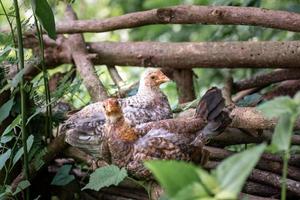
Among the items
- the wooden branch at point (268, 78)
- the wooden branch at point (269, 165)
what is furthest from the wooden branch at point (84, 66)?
the wooden branch at point (268, 78)

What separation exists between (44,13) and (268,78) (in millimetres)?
848

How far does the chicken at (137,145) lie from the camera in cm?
118

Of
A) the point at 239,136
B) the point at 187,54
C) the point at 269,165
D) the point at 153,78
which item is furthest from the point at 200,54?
the point at 269,165

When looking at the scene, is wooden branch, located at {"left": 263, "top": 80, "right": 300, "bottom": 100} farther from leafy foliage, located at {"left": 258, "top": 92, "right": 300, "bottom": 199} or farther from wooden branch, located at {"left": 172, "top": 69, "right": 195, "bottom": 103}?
leafy foliage, located at {"left": 258, "top": 92, "right": 300, "bottom": 199}

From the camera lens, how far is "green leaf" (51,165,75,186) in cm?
155

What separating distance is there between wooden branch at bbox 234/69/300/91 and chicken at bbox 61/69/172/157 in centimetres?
50

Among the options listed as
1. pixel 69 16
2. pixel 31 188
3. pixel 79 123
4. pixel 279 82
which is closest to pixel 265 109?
pixel 79 123

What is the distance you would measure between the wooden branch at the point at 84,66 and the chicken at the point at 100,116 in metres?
0.19

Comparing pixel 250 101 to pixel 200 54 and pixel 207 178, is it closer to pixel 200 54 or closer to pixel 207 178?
pixel 200 54

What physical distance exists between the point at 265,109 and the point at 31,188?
0.97 m

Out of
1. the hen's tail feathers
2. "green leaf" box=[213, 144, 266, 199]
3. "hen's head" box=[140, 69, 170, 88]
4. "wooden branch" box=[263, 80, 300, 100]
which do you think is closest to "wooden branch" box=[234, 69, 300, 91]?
"wooden branch" box=[263, 80, 300, 100]

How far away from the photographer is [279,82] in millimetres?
1890

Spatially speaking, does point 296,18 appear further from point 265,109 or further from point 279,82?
point 265,109

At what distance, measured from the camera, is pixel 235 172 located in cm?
62
